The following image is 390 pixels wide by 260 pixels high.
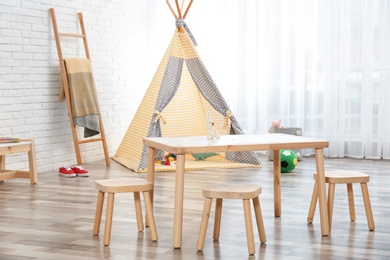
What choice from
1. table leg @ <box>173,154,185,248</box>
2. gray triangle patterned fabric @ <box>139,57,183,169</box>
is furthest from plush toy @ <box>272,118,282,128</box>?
table leg @ <box>173,154,185,248</box>

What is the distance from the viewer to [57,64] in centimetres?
652

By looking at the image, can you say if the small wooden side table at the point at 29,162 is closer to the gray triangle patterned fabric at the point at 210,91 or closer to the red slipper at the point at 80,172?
the red slipper at the point at 80,172

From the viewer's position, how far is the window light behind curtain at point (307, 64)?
22.7ft

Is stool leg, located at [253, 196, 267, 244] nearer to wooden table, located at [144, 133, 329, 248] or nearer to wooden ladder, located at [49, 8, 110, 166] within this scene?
wooden table, located at [144, 133, 329, 248]

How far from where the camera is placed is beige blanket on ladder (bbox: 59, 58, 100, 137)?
6410 mm

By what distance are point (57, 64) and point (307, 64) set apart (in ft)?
8.35

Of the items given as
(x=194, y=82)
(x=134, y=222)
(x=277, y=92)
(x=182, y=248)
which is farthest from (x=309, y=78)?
(x=182, y=248)

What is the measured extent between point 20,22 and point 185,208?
2500mm

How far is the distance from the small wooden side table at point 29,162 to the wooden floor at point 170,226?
2.5 inches

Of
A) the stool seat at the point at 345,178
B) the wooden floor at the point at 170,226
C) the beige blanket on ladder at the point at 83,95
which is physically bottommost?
the wooden floor at the point at 170,226

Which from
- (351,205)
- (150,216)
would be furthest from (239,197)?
(351,205)

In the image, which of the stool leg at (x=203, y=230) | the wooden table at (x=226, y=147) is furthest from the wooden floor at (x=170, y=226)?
the wooden table at (x=226, y=147)

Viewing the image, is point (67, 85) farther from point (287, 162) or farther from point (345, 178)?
point (345, 178)

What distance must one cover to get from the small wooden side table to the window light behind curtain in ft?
8.95
